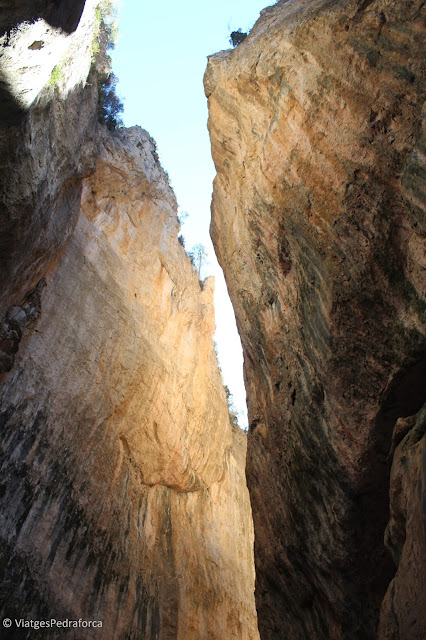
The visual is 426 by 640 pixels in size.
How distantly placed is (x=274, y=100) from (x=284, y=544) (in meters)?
9.91

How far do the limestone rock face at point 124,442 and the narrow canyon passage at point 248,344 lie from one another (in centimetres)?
8

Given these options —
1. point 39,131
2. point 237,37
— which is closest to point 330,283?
point 39,131

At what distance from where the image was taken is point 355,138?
901 cm

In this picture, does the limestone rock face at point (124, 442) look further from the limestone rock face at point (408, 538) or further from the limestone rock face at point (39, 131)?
the limestone rock face at point (408, 538)

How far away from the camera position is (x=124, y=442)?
1773cm

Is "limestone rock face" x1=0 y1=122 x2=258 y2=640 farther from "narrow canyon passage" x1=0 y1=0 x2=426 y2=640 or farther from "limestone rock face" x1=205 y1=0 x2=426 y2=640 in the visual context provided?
"limestone rock face" x1=205 y1=0 x2=426 y2=640

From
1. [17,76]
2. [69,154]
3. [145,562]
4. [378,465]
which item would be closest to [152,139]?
[69,154]

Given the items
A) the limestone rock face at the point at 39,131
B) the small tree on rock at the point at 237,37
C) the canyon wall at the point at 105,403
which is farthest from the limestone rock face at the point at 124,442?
the small tree on rock at the point at 237,37

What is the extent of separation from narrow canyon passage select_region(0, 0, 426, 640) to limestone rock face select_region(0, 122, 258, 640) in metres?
0.08

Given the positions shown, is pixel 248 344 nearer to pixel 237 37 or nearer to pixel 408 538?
pixel 408 538

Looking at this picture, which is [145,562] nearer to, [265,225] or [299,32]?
[265,225]

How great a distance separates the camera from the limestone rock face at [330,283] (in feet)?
27.2

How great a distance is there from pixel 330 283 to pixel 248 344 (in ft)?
16.9

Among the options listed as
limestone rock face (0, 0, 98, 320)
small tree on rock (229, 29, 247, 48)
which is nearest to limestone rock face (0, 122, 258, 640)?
limestone rock face (0, 0, 98, 320)
